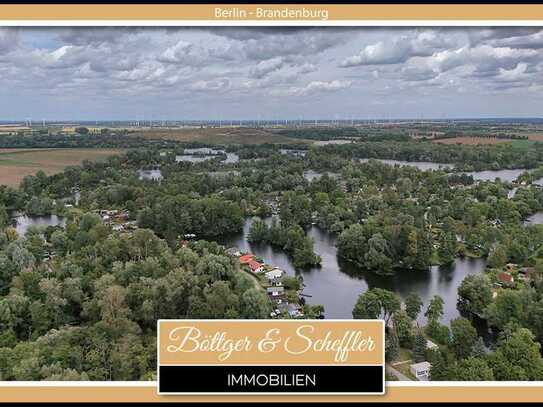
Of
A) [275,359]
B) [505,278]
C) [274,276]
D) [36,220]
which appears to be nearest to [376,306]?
[274,276]

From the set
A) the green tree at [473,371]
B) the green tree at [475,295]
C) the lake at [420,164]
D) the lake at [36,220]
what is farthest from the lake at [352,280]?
the lake at [420,164]

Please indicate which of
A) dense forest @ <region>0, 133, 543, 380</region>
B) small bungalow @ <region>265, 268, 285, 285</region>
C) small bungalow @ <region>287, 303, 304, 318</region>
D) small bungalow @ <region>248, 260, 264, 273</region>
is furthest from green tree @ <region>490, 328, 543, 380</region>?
small bungalow @ <region>248, 260, 264, 273</region>

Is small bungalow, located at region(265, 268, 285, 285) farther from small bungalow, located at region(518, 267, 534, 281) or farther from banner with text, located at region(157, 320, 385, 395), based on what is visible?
banner with text, located at region(157, 320, 385, 395)

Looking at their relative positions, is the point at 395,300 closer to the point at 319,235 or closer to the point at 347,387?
the point at 347,387

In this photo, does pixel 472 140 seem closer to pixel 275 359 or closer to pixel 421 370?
pixel 421 370

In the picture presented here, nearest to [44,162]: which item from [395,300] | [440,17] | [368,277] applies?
[368,277]
